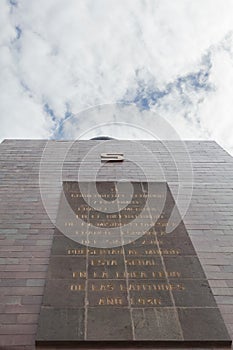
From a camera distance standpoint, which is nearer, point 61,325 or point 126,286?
point 61,325

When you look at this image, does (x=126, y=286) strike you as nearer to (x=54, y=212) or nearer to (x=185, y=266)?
(x=185, y=266)

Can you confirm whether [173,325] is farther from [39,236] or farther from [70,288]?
[39,236]

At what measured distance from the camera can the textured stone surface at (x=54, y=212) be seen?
5.26 m

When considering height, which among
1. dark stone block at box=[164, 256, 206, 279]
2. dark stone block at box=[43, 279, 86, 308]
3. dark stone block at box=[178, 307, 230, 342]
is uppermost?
dark stone block at box=[164, 256, 206, 279]

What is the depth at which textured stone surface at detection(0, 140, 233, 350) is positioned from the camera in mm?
5258

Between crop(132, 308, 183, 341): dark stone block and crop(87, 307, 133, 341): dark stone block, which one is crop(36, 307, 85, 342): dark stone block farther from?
crop(132, 308, 183, 341): dark stone block

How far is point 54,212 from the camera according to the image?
7559mm

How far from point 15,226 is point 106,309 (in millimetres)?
3031

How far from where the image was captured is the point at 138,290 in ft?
17.6

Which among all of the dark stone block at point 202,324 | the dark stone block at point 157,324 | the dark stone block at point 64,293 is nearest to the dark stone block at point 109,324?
the dark stone block at point 157,324

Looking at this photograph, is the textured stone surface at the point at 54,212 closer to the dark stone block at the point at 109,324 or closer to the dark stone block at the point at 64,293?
the dark stone block at the point at 64,293

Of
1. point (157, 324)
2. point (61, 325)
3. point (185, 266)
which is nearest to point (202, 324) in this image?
point (157, 324)

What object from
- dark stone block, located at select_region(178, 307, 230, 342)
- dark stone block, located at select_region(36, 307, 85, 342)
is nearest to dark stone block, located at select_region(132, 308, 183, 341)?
dark stone block, located at select_region(178, 307, 230, 342)

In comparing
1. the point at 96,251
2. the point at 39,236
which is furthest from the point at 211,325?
the point at 39,236
